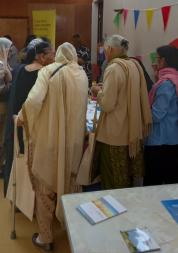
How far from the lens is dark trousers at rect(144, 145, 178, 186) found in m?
2.23

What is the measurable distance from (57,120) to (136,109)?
1.63 feet

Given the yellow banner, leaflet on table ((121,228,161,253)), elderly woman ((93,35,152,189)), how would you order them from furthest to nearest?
the yellow banner → elderly woman ((93,35,152,189)) → leaflet on table ((121,228,161,253))

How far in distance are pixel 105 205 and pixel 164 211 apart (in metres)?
0.25

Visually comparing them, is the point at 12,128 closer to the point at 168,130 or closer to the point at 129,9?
the point at 168,130

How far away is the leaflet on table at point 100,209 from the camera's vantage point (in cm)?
131

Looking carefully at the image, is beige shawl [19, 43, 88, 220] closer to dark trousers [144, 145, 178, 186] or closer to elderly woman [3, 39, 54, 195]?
elderly woman [3, 39, 54, 195]

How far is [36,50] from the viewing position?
7.68 ft

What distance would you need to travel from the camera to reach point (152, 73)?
3068 mm

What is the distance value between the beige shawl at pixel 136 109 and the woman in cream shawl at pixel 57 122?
0.93 feet

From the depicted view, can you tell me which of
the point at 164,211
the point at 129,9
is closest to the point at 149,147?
the point at 164,211

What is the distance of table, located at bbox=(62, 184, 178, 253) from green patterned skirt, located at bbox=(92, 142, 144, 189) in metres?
0.59

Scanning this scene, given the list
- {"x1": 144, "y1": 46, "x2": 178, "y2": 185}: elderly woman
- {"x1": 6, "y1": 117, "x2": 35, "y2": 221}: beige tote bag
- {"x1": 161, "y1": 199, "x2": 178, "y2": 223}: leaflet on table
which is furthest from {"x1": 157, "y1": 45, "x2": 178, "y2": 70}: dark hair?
{"x1": 6, "y1": 117, "x2": 35, "y2": 221}: beige tote bag

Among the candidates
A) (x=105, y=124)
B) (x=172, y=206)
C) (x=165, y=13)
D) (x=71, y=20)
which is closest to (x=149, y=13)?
(x=165, y=13)

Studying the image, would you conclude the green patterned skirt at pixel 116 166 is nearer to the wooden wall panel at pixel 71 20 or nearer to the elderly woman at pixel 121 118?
the elderly woman at pixel 121 118
